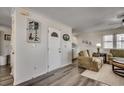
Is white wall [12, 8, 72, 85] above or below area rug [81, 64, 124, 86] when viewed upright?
above

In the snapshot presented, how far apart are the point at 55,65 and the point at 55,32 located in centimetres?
169

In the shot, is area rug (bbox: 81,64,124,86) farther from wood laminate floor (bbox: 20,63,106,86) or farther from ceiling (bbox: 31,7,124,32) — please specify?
ceiling (bbox: 31,7,124,32)

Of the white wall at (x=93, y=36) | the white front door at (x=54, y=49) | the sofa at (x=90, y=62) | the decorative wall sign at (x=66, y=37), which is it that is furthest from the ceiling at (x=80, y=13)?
the white wall at (x=93, y=36)

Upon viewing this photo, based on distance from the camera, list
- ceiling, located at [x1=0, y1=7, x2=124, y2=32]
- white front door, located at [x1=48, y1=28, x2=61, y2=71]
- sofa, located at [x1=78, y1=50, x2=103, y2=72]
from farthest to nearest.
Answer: white front door, located at [x1=48, y1=28, x2=61, y2=71] → sofa, located at [x1=78, y1=50, x2=103, y2=72] → ceiling, located at [x1=0, y1=7, x2=124, y2=32]

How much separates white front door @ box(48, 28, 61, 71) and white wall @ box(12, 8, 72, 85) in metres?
0.26

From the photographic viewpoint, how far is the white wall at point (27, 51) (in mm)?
2740

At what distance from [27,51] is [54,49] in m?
1.61

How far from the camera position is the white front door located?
422 centimetres

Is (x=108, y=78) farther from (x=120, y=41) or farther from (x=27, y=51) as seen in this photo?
(x=120, y=41)

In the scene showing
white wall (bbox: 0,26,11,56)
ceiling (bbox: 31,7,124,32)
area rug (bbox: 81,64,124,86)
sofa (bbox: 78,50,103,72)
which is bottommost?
area rug (bbox: 81,64,124,86)

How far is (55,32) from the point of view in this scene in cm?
459

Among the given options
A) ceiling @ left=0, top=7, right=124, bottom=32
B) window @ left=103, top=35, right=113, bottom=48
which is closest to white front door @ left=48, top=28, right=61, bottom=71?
ceiling @ left=0, top=7, right=124, bottom=32

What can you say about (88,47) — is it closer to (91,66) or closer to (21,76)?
(91,66)
